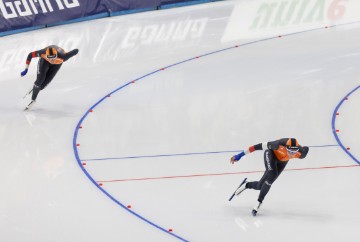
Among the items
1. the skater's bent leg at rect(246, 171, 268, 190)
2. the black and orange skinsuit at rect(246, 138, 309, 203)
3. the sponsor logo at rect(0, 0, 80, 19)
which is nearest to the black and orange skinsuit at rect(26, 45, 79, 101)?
the skater's bent leg at rect(246, 171, 268, 190)

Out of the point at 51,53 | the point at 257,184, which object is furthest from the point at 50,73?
the point at 257,184

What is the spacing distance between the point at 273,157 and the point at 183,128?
9.37 ft

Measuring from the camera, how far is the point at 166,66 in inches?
520

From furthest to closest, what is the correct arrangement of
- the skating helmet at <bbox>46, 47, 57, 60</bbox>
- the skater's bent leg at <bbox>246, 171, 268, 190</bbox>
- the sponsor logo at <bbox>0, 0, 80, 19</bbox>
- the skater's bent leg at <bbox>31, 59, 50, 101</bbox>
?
the sponsor logo at <bbox>0, 0, 80, 19</bbox> < the skater's bent leg at <bbox>31, 59, 50, 101</bbox> < the skating helmet at <bbox>46, 47, 57, 60</bbox> < the skater's bent leg at <bbox>246, 171, 268, 190</bbox>

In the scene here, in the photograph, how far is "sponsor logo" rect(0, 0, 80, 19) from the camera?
→ 51.6ft

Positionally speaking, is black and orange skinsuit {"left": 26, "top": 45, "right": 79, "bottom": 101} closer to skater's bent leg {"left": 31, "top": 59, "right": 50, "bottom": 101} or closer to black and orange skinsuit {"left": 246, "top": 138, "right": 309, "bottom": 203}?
skater's bent leg {"left": 31, "top": 59, "right": 50, "bottom": 101}

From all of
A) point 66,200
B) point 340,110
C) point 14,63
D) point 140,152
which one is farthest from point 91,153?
point 14,63

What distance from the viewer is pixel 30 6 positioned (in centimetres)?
1602

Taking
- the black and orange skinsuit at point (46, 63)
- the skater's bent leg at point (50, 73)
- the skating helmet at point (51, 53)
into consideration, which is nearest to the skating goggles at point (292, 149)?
the black and orange skinsuit at point (46, 63)

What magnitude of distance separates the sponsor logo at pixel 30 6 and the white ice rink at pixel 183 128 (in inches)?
20.1

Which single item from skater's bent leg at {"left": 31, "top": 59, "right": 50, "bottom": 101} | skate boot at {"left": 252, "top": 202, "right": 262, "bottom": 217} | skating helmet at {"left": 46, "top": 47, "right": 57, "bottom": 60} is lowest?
skater's bent leg at {"left": 31, "top": 59, "right": 50, "bottom": 101}

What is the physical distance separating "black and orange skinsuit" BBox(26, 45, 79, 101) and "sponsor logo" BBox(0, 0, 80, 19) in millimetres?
5204

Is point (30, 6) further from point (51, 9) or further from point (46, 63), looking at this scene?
point (46, 63)

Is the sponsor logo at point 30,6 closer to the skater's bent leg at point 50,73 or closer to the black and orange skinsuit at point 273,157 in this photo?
the skater's bent leg at point 50,73
